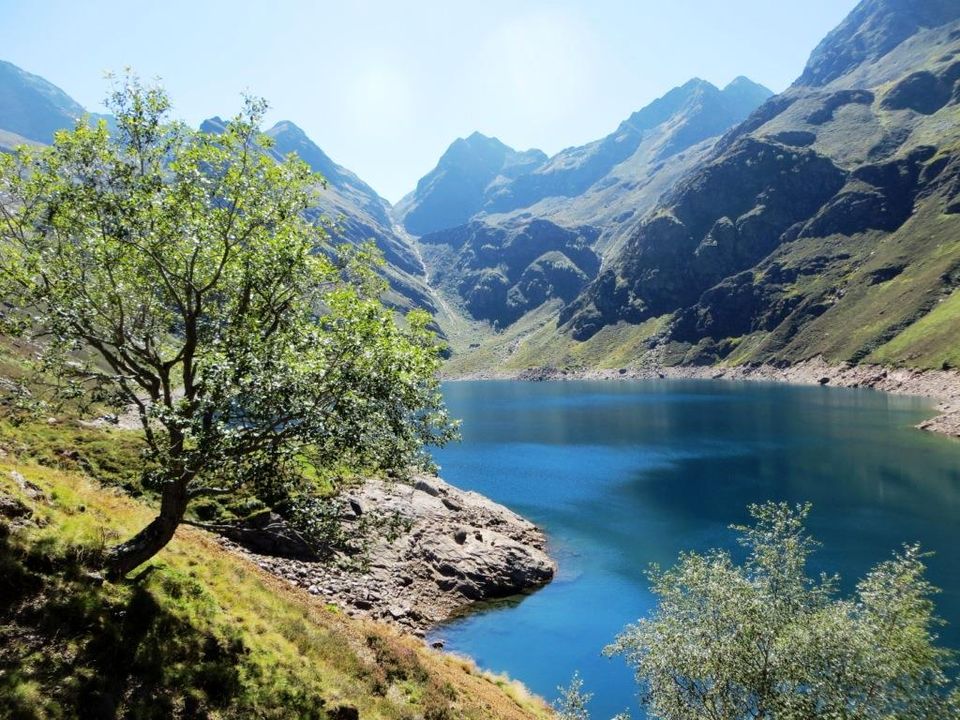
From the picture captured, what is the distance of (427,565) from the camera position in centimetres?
5681

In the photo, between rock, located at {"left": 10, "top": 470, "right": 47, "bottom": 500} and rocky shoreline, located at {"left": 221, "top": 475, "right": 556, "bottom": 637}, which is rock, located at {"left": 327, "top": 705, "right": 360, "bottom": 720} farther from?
rocky shoreline, located at {"left": 221, "top": 475, "right": 556, "bottom": 637}

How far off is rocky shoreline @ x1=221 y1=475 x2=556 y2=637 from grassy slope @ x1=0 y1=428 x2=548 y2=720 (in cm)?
1540

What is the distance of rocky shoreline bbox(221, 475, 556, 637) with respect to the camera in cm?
4644

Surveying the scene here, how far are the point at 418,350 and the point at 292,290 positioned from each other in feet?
15.3

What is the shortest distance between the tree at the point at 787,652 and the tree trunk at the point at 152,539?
77.7ft

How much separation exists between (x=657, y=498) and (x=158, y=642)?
281 ft

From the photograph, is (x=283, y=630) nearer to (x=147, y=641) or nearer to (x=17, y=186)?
(x=147, y=641)

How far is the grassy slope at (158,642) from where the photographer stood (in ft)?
49.4

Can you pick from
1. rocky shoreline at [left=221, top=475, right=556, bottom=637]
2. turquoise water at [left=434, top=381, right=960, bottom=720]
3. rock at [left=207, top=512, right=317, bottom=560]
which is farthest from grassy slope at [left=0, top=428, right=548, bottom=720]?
turquoise water at [left=434, top=381, right=960, bottom=720]

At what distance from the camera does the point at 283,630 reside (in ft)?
75.7

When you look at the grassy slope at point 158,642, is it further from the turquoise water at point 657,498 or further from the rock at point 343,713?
the turquoise water at point 657,498

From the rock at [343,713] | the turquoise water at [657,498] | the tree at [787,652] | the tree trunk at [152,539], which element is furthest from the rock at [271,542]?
the tree trunk at [152,539]

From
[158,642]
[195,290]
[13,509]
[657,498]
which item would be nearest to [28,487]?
[13,509]

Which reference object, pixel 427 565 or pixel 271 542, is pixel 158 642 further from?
pixel 427 565
